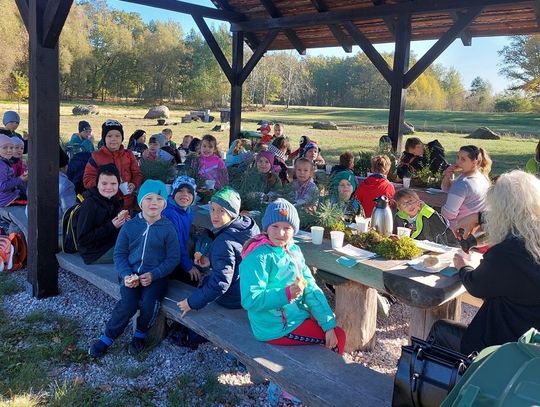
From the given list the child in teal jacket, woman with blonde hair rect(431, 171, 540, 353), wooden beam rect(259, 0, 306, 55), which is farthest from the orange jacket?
wooden beam rect(259, 0, 306, 55)

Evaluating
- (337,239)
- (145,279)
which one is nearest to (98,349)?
(145,279)

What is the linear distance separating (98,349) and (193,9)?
6631 millimetres

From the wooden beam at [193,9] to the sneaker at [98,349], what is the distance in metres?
5.25

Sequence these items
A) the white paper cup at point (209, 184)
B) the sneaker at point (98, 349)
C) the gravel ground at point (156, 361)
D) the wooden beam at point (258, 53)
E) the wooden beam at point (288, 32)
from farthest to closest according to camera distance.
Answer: the wooden beam at point (258, 53), the wooden beam at point (288, 32), the white paper cup at point (209, 184), the sneaker at point (98, 349), the gravel ground at point (156, 361)

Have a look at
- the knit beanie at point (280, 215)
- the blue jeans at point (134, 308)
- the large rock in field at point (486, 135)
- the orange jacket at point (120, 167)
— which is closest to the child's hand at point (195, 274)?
the blue jeans at point (134, 308)

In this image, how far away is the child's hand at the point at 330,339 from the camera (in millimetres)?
2740

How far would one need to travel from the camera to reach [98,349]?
334 centimetres

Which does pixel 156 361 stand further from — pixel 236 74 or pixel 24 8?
pixel 236 74

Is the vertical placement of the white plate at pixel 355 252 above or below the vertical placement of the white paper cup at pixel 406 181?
below

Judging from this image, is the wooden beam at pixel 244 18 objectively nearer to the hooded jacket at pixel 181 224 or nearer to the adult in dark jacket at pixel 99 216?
the adult in dark jacket at pixel 99 216

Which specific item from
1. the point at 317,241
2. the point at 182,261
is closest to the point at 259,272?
the point at 317,241

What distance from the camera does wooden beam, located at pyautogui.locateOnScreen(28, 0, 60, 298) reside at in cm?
400

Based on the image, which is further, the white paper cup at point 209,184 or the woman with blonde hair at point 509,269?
the white paper cup at point 209,184

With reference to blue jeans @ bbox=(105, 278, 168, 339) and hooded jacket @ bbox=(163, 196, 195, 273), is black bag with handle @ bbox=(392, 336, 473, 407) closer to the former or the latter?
blue jeans @ bbox=(105, 278, 168, 339)
